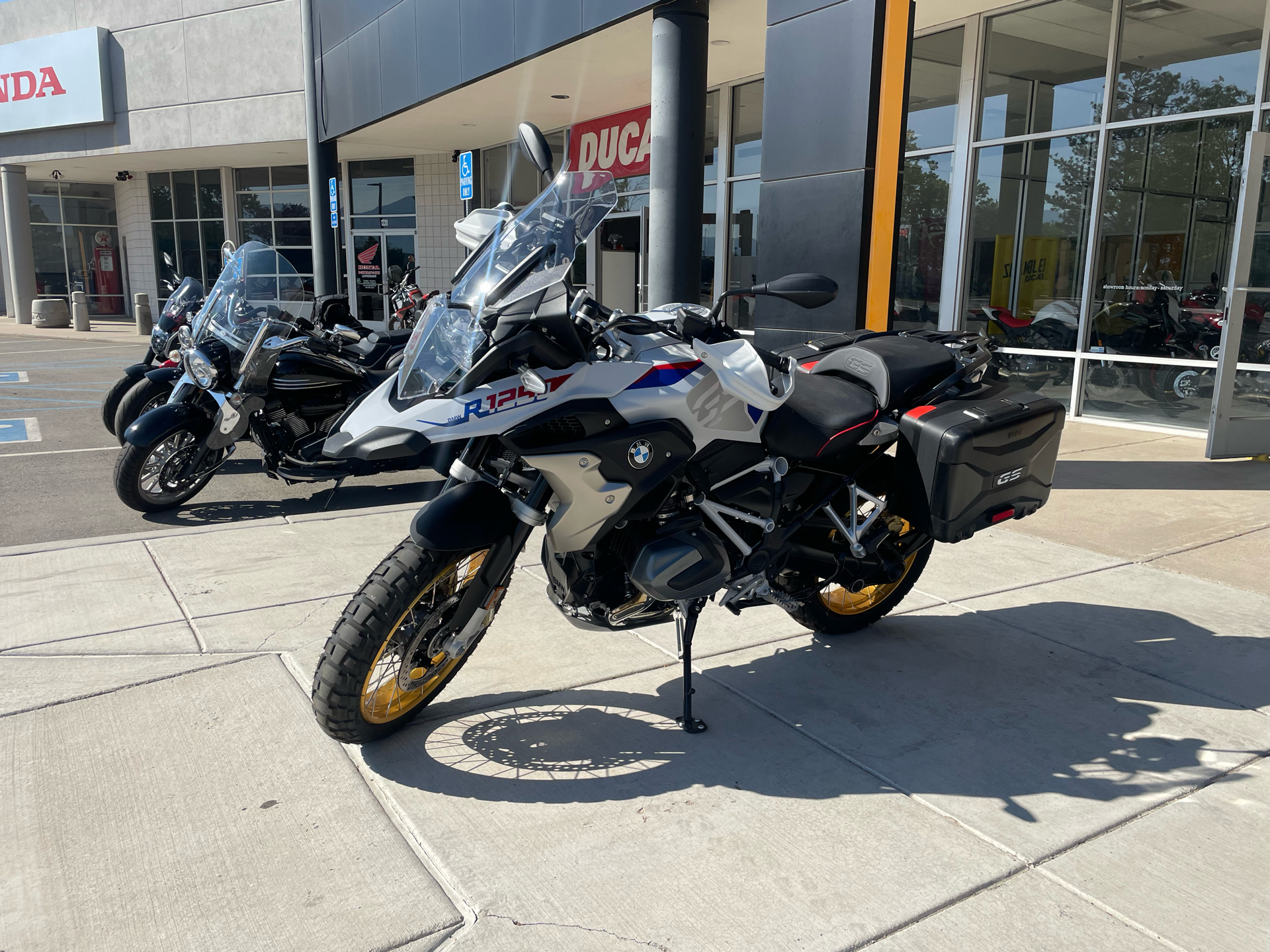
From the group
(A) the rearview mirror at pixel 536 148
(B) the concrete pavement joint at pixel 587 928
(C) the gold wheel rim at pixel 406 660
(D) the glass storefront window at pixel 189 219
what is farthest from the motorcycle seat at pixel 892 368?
(D) the glass storefront window at pixel 189 219

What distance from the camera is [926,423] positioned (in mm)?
3266

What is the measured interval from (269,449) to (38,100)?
79.1 ft

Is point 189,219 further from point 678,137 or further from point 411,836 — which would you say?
point 411,836

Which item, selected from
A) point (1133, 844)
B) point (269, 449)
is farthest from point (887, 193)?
point (1133, 844)

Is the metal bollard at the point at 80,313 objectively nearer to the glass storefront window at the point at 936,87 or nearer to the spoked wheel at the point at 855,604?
the glass storefront window at the point at 936,87

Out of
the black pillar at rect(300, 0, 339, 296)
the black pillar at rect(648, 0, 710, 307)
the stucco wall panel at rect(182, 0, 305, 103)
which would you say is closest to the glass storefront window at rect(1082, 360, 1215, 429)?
the black pillar at rect(648, 0, 710, 307)

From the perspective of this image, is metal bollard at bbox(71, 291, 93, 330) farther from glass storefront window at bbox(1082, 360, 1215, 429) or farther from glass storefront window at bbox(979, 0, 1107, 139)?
glass storefront window at bbox(1082, 360, 1215, 429)

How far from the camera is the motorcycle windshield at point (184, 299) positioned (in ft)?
25.7

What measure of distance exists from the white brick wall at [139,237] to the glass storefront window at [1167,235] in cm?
2618

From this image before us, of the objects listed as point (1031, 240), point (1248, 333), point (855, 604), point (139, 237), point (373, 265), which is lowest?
point (855, 604)

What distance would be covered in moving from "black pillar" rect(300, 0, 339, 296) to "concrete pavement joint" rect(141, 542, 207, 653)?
40.0 feet

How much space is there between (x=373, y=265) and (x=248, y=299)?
59.5ft

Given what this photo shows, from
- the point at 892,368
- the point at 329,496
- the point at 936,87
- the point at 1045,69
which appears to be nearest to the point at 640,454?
the point at 892,368

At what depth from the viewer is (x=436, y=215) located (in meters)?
22.0
